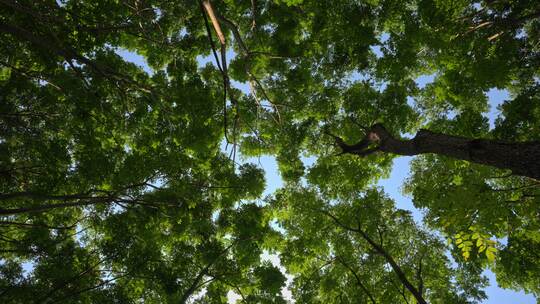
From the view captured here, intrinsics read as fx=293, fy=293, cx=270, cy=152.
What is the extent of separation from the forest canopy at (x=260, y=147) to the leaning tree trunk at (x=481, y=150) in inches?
60.3

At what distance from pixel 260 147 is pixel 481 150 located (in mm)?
7643

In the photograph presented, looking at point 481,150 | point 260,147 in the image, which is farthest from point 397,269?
point 260,147

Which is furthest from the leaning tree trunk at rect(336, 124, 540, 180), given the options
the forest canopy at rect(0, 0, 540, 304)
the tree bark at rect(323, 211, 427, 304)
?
the tree bark at rect(323, 211, 427, 304)

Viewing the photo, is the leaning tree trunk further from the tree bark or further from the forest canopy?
the tree bark

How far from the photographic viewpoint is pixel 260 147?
11086 mm

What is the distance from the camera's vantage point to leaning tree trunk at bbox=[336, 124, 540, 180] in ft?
12.0

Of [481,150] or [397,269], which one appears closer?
[481,150]

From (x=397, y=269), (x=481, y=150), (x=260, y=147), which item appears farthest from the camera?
(x=260, y=147)

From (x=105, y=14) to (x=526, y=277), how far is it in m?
14.2

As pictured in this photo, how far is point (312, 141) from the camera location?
37.0ft

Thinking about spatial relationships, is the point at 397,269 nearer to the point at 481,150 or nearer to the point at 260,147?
the point at 481,150

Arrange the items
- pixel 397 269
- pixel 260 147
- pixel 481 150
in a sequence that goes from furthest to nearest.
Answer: pixel 260 147, pixel 397 269, pixel 481 150

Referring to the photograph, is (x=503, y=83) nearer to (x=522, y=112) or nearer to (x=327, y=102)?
(x=522, y=112)

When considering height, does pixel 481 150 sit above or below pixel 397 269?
below
